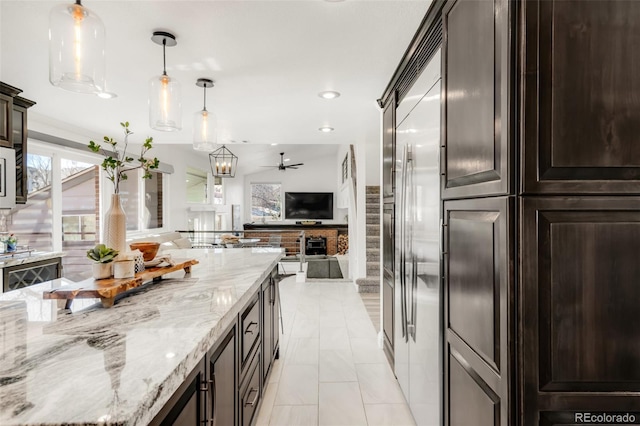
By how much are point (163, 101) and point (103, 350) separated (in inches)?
57.8

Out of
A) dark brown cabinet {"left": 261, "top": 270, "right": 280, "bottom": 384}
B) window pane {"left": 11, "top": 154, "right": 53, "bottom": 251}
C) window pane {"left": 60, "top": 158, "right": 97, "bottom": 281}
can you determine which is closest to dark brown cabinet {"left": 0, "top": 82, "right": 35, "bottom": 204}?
window pane {"left": 11, "top": 154, "right": 53, "bottom": 251}

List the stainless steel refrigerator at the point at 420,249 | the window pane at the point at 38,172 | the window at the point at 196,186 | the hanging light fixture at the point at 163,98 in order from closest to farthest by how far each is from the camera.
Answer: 1. the stainless steel refrigerator at the point at 420,249
2. the hanging light fixture at the point at 163,98
3. the window pane at the point at 38,172
4. the window at the point at 196,186

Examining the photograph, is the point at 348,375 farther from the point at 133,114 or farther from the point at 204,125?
the point at 133,114

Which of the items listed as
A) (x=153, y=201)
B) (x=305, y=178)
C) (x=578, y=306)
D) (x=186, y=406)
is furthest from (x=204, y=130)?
(x=305, y=178)

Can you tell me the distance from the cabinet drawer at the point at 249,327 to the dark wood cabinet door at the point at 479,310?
3.05ft

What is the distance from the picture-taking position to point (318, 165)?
11555 mm

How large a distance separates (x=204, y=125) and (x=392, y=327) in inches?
81.4

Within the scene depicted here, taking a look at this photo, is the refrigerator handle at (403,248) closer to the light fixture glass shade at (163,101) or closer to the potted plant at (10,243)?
the light fixture glass shade at (163,101)

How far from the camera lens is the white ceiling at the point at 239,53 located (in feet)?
5.73

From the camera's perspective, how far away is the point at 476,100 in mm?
1242

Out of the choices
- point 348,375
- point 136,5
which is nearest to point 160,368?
point 136,5

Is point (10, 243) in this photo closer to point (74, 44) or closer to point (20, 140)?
point (20, 140)

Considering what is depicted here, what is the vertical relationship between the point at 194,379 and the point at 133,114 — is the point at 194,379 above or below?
below

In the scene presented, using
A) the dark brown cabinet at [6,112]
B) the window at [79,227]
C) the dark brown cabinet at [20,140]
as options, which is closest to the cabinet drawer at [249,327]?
the dark brown cabinet at [6,112]
